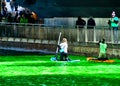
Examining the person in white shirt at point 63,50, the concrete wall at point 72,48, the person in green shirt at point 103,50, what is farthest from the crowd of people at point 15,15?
the person in green shirt at point 103,50

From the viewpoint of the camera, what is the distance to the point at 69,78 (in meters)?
26.0

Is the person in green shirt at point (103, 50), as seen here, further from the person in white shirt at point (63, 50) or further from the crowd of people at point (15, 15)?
the crowd of people at point (15, 15)

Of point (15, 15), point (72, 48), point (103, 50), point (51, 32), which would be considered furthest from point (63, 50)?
point (15, 15)

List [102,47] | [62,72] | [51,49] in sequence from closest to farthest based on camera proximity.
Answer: [62,72]
[102,47]
[51,49]

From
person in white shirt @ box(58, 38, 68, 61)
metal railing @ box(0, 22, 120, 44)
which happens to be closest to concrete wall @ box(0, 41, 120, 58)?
metal railing @ box(0, 22, 120, 44)

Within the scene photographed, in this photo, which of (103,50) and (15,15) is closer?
(103,50)

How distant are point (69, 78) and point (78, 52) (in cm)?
1714

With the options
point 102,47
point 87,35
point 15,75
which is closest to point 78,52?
point 87,35

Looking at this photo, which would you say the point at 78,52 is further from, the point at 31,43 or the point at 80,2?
the point at 80,2

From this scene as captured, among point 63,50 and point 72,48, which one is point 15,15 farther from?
point 63,50

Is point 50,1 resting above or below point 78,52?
above

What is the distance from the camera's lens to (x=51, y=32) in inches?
1807

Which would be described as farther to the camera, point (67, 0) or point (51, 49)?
point (67, 0)

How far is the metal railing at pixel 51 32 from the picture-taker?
4131 cm
